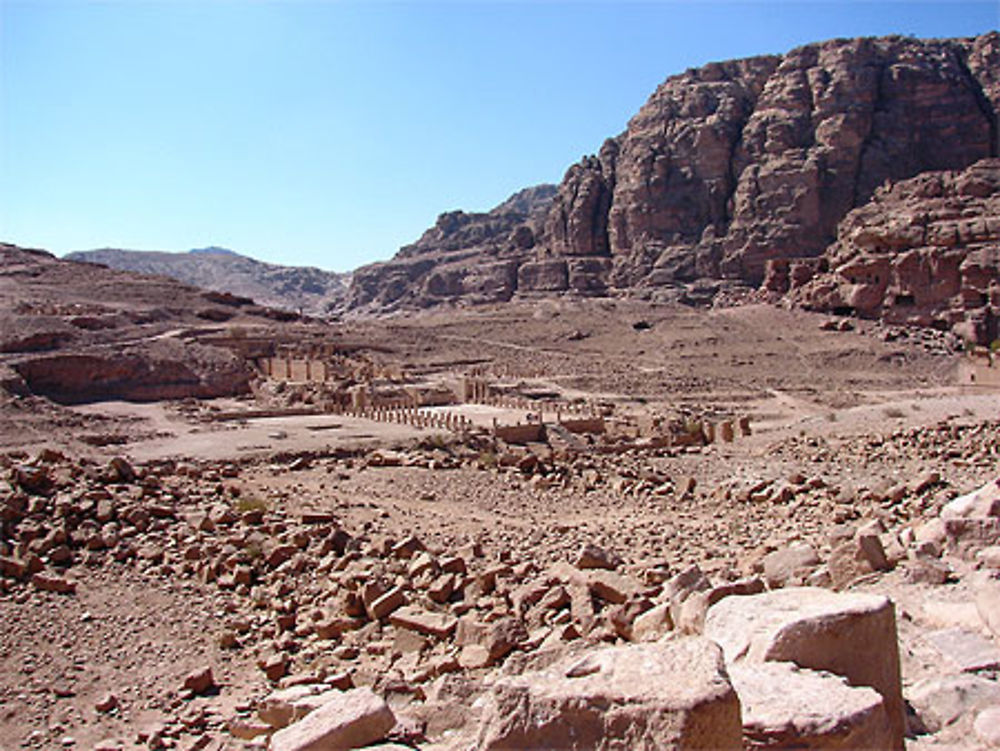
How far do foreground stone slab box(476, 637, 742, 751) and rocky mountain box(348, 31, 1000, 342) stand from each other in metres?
66.8

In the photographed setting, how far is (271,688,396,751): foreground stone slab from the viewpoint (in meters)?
3.67

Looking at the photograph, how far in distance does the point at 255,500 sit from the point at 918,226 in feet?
160

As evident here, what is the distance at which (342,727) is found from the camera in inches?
147

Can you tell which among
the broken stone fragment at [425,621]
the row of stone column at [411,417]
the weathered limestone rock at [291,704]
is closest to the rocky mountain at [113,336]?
the row of stone column at [411,417]

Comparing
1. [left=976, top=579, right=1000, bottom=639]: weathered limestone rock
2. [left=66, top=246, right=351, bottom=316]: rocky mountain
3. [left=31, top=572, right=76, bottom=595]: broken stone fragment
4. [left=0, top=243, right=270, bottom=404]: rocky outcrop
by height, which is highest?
[left=66, top=246, right=351, bottom=316]: rocky mountain

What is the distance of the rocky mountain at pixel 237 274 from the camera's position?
477ft

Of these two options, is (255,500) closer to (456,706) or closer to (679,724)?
(456,706)

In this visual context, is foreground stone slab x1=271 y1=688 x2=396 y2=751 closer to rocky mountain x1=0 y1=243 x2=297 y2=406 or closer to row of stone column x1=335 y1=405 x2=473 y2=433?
row of stone column x1=335 y1=405 x2=473 y2=433

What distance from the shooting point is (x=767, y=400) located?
33219 mm

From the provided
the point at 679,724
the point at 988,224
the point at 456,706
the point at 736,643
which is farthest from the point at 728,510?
the point at 988,224

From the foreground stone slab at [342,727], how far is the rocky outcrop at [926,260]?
49.3m

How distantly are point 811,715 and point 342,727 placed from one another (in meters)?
2.03

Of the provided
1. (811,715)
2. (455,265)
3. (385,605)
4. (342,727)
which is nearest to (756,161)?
(455,265)

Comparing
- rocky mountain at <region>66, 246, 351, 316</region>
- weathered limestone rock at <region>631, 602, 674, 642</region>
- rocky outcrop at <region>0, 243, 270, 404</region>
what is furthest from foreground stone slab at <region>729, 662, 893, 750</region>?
rocky mountain at <region>66, 246, 351, 316</region>
